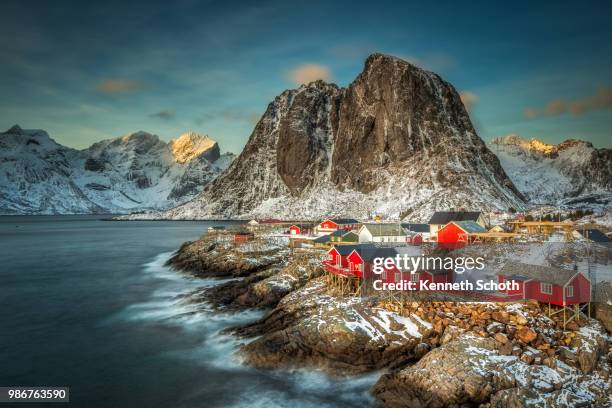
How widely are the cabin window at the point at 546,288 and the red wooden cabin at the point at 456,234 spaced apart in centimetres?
2161

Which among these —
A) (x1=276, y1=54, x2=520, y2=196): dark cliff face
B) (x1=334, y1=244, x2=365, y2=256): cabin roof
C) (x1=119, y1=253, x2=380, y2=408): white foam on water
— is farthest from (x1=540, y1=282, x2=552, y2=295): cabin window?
(x1=276, y1=54, x2=520, y2=196): dark cliff face

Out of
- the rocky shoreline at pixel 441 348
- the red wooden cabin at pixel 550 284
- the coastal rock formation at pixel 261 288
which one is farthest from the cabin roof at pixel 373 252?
the red wooden cabin at pixel 550 284

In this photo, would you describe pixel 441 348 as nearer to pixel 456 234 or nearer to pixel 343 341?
pixel 343 341

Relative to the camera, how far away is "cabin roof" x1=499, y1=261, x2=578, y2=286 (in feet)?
92.9

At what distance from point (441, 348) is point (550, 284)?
1034cm

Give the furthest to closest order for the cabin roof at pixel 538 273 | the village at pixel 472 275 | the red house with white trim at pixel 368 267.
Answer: the red house with white trim at pixel 368 267, the village at pixel 472 275, the cabin roof at pixel 538 273

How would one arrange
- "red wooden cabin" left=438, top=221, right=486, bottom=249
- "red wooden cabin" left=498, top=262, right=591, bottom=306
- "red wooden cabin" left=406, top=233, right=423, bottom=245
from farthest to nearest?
"red wooden cabin" left=406, top=233, right=423, bottom=245
"red wooden cabin" left=438, top=221, right=486, bottom=249
"red wooden cabin" left=498, top=262, right=591, bottom=306

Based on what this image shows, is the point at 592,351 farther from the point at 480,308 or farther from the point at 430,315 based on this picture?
the point at 430,315

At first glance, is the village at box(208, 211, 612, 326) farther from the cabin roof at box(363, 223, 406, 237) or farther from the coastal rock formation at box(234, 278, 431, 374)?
the cabin roof at box(363, 223, 406, 237)

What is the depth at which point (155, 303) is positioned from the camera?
44.7 metres

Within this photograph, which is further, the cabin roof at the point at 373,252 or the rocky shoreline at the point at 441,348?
the cabin roof at the point at 373,252

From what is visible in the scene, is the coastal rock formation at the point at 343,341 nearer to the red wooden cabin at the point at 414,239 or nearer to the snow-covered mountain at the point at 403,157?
the red wooden cabin at the point at 414,239

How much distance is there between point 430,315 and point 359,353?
6227 mm

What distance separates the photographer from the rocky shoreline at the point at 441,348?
2178cm
